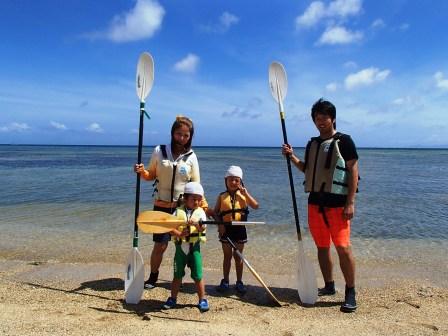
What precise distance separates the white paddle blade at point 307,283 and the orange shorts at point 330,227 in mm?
329

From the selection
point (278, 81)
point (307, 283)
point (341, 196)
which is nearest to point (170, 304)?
point (307, 283)

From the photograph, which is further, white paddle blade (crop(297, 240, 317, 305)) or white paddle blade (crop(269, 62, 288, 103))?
white paddle blade (crop(269, 62, 288, 103))

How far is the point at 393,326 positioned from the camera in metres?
4.01

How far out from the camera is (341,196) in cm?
449

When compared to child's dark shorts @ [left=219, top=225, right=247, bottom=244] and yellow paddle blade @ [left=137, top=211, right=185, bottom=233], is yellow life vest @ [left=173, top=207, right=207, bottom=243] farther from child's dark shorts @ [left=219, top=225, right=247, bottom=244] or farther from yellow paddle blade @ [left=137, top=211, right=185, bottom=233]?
child's dark shorts @ [left=219, top=225, right=247, bottom=244]

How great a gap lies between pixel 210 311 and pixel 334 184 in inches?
74.4

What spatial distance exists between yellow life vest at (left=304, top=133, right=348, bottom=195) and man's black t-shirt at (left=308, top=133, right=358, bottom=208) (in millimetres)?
41

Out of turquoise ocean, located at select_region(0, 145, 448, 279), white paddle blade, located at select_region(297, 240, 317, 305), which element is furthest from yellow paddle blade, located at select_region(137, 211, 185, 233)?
turquoise ocean, located at select_region(0, 145, 448, 279)

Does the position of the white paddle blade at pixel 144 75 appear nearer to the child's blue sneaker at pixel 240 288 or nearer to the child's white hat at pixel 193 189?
the child's white hat at pixel 193 189

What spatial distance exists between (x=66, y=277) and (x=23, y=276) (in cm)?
61

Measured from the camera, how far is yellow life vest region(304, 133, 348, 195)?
175 inches

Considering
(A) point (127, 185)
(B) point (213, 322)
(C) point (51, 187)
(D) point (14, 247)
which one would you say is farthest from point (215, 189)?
(B) point (213, 322)

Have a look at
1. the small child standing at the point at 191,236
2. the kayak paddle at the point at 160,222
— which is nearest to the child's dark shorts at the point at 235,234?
the kayak paddle at the point at 160,222

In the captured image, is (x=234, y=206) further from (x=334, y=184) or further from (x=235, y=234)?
(x=334, y=184)
